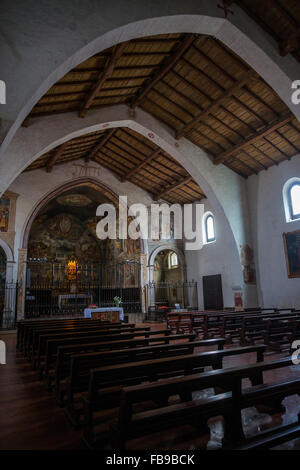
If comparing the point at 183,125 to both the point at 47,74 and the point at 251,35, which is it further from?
the point at 47,74

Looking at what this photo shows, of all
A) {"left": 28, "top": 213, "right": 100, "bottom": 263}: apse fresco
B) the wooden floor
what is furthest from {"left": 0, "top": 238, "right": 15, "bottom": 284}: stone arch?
the wooden floor

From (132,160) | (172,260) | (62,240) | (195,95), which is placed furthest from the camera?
(172,260)

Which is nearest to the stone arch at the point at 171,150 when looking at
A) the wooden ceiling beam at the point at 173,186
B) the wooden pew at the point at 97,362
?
the wooden ceiling beam at the point at 173,186

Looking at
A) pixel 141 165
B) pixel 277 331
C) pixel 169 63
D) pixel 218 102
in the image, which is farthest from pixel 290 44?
pixel 141 165

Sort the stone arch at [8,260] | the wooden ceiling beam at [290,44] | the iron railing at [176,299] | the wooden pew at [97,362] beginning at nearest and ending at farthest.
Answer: the wooden pew at [97,362] < the wooden ceiling beam at [290,44] < the stone arch at [8,260] < the iron railing at [176,299]

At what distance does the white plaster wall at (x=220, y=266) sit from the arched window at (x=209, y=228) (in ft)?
1.15

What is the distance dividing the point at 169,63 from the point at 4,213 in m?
9.66

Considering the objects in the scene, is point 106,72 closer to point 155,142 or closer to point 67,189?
point 155,142

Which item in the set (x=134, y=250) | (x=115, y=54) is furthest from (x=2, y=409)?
(x=134, y=250)

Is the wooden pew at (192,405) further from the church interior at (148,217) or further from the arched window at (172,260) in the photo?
the arched window at (172,260)

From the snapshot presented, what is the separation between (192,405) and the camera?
2020 millimetres

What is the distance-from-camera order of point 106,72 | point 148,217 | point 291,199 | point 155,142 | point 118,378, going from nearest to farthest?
point 118,378, point 106,72, point 291,199, point 155,142, point 148,217

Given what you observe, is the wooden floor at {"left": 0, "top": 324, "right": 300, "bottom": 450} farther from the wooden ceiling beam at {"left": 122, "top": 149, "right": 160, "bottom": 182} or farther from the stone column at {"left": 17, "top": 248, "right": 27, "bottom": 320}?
the wooden ceiling beam at {"left": 122, "top": 149, "right": 160, "bottom": 182}

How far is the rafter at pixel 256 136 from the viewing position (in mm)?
10295
